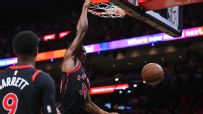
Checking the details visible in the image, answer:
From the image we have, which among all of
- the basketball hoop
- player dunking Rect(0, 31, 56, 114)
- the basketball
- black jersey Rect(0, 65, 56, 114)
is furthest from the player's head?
the basketball hoop

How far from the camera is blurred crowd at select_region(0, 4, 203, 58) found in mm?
14781

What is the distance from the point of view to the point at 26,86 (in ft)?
9.18

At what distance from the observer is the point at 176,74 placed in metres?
14.3

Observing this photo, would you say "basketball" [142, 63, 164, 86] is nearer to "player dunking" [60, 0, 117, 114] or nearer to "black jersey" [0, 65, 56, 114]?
"player dunking" [60, 0, 117, 114]

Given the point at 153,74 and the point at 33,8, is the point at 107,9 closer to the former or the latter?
the point at 153,74

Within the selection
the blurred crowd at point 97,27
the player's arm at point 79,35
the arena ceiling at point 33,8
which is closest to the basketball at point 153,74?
the player's arm at point 79,35

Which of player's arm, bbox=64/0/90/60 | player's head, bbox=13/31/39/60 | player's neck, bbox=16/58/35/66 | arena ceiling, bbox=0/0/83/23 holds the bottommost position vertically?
arena ceiling, bbox=0/0/83/23

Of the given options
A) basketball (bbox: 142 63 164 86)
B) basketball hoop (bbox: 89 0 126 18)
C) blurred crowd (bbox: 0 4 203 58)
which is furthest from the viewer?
blurred crowd (bbox: 0 4 203 58)

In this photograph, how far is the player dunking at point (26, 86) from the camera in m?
2.75

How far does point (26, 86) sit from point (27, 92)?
0.04m

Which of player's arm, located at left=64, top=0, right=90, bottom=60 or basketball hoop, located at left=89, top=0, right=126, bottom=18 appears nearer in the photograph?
player's arm, located at left=64, top=0, right=90, bottom=60

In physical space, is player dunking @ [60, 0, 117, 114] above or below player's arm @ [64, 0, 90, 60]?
below

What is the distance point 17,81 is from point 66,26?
52.6ft

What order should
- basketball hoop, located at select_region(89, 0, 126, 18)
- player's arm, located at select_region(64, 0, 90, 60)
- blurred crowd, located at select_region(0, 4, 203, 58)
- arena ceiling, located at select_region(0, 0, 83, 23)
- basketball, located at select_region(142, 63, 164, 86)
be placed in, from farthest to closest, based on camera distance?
arena ceiling, located at select_region(0, 0, 83, 23), blurred crowd, located at select_region(0, 4, 203, 58), basketball hoop, located at select_region(89, 0, 126, 18), basketball, located at select_region(142, 63, 164, 86), player's arm, located at select_region(64, 0, 90, 60)
